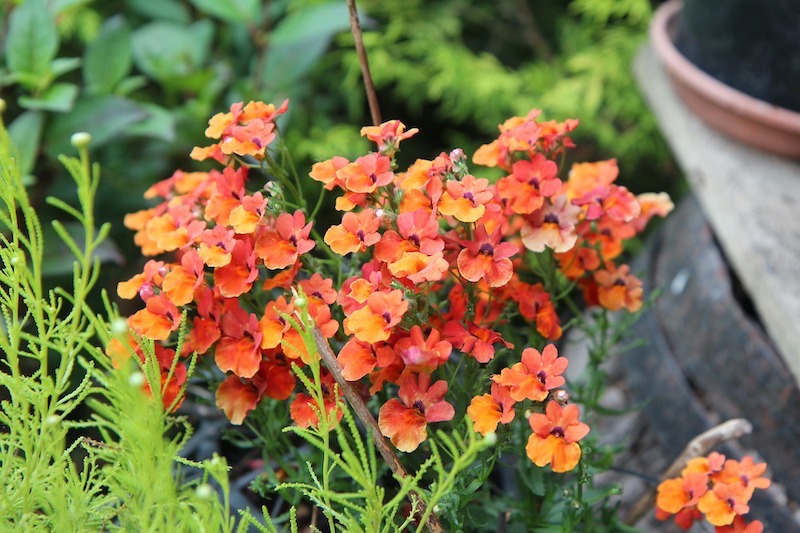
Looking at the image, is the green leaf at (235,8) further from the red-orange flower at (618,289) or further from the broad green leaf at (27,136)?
the red-orange flower at (618,289)

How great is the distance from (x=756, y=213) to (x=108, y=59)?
3.55ft

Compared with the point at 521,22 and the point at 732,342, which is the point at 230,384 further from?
the point at 521,22

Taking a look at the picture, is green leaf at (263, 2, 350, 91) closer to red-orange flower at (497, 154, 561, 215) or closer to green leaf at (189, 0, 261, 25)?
green leaf at (189, 0, 261, 25)

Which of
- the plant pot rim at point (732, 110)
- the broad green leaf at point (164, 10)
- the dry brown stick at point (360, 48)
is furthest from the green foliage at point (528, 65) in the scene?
the dry brown stick at point (360, 48)

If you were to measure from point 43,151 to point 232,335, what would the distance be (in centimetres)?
82

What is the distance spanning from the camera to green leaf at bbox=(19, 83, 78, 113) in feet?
4.03

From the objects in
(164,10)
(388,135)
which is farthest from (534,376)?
(164,10)

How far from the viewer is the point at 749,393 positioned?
109 cm

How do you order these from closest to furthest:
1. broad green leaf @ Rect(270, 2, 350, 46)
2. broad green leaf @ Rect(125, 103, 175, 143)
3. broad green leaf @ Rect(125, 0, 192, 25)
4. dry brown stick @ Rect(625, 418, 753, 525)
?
dry brown stick @ Rect(625, 418, 753, 525)
broad green leaf @ Rect(125, 103, 175, 143)
broad green leaf @ Rect(270, 2, 350, 46)
broad green leaf @ Rect(125, 0, 192, 25)

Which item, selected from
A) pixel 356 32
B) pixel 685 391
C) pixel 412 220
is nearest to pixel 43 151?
pixel 356 32

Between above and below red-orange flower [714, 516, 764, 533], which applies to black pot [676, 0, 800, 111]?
above

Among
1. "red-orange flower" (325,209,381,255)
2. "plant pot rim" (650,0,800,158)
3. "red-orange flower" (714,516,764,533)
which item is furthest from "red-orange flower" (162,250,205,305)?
"plant pot rim" (650,0,800,158)

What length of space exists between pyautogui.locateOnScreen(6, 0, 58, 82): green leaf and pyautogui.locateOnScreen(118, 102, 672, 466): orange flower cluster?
644 millimetres

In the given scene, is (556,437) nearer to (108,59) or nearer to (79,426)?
(79,426)
